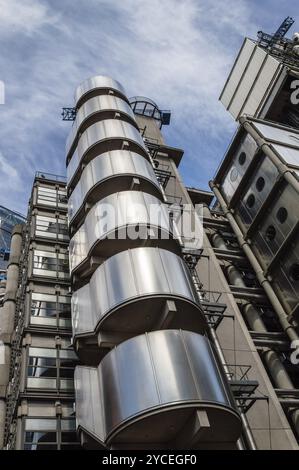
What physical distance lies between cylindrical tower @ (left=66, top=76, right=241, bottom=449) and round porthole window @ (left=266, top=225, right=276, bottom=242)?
8.01m

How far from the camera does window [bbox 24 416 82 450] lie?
1897 cm

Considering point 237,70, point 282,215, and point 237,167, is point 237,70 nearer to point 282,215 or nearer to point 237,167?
point 237,167

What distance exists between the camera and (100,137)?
1286 inches

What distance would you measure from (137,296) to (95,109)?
21008mm

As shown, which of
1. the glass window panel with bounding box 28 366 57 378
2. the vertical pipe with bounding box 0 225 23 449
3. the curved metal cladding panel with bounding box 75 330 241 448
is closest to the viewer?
the curved metal cladding panel with bounding box 75 330 241 448

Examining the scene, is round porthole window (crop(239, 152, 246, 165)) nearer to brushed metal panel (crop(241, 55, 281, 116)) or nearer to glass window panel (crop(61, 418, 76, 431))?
brushed metal panel (crop(241, 55, 281, 116))

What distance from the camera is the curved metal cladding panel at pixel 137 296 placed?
20328 millimetres

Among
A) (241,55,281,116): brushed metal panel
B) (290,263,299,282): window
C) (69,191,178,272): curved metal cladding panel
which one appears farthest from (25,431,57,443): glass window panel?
(241,55,281,116): brushed metal panel

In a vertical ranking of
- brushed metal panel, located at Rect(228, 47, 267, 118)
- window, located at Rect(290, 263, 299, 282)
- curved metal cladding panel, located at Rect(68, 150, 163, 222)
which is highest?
brushed metal panel, located at Rect(228, 47, 267, 118)

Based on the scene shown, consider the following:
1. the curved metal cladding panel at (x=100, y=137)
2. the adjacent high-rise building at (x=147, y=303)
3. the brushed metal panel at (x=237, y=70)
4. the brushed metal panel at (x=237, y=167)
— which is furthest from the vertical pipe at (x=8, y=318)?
the brushed metal panel at (x=237, y=70)

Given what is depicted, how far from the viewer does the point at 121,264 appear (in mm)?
21781

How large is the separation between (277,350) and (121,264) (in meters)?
11.5

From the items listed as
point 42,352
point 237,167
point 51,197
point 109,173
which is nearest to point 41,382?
point 42,352
